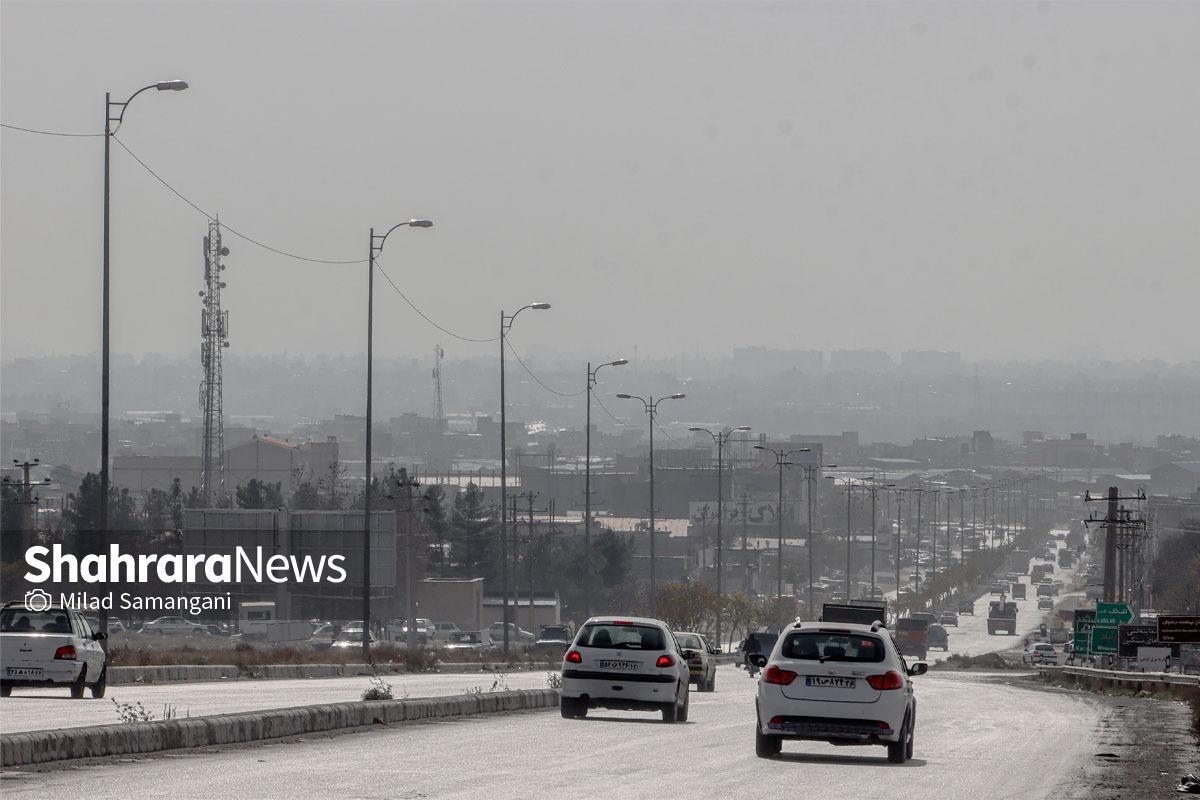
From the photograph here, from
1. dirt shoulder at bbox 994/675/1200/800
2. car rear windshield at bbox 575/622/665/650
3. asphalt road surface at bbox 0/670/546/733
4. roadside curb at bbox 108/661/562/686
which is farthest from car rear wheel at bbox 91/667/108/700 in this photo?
dirt shoulder at bbox 994/675/1200/800

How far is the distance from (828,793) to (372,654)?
3984cm

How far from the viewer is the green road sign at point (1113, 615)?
78.2 metres

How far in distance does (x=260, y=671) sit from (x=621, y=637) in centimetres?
1875

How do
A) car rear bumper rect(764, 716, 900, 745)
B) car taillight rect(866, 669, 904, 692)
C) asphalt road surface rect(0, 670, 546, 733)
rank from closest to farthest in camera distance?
car rear bumper rect(764, 716, 900, 745) < car taillight rect(866, 669, 904, 692) < asphalt road surface rect(0, 670, 546, 733)

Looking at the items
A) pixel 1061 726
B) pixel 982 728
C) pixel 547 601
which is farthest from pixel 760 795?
pixel 547 601

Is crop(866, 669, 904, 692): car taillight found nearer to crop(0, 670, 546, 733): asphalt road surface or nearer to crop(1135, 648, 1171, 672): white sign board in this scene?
crop(0, 670, 546, 733): asphalt road surface

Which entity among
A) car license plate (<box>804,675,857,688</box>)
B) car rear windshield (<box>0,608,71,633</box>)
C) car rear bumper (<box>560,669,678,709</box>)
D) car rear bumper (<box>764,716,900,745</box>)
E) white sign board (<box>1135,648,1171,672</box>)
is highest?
car license plate (<box>804,675,857,688</box>)

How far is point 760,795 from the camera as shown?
15.9 metres

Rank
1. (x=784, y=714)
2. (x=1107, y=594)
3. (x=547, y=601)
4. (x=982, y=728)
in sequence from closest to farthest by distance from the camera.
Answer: (x=784, y=714) → (x=982, y=728) → (x=1107, y=594) → (x=547, y=601)

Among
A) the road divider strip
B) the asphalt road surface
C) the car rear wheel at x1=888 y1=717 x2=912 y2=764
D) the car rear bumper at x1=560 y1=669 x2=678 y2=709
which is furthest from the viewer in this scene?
the road divider strip

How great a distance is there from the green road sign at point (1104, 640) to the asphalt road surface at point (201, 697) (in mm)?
40767

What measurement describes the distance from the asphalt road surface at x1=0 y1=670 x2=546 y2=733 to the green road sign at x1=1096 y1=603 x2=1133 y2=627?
1590 inches

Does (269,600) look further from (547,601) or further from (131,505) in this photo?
(131,505)

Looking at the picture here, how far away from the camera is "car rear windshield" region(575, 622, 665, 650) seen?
2700 cm
